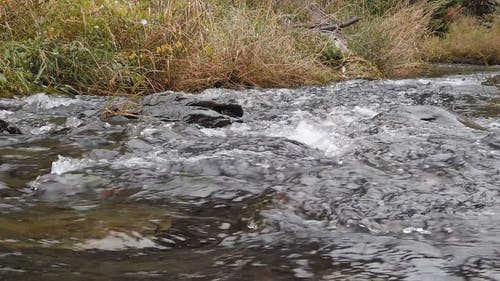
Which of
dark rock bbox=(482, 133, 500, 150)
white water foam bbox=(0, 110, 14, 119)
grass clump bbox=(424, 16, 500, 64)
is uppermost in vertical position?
dark rock bbox=(482, 133, 500, 150)

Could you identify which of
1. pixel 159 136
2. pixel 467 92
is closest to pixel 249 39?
pixel 467 92

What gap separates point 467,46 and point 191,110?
10553 millimetres

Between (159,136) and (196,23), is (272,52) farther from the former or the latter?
(159,136)

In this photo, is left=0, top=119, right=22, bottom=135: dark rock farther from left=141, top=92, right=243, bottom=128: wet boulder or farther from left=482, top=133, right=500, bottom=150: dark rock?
left=482, top=133, right=500, bottom=150: dark rock

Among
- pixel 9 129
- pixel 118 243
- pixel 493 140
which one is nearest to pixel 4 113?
pixel 9 129

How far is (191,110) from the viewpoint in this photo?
4293 mm

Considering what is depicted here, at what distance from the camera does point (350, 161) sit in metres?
2.95

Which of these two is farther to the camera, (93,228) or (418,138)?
(418,138)

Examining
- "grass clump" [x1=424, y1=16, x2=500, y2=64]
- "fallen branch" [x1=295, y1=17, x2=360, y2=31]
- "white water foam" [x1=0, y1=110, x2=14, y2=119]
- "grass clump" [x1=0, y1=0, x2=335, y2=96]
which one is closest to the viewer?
"white water foam" [x1=0, y1=110, x2=14, y2=119]

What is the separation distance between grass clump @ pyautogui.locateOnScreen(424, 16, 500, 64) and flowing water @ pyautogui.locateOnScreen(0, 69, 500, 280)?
9.09 m

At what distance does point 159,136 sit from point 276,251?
1.99 metres

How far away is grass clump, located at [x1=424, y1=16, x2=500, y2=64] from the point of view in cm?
1259

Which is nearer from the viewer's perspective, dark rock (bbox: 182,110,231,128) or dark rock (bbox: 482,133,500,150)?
dark rock (bbox: 482,133,500,150)

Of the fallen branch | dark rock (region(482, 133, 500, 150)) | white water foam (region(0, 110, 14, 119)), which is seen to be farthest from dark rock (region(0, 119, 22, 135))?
the fallen branch
